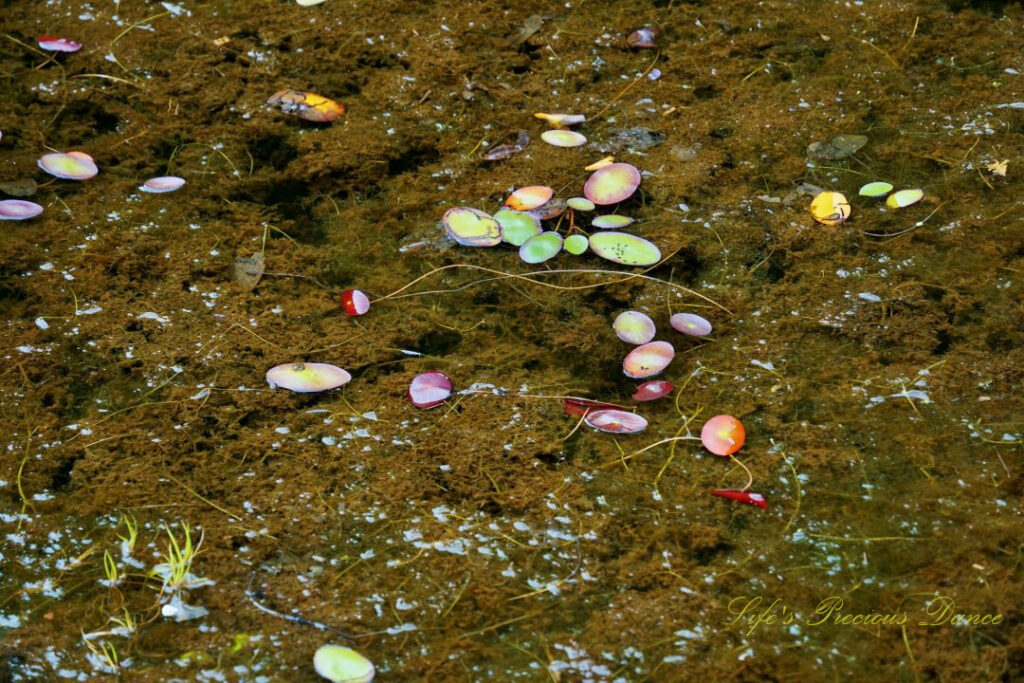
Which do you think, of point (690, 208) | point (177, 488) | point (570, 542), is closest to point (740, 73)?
point (690, 208)

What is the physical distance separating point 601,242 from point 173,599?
1.12 meters

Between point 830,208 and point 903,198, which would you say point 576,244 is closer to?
point 830,208

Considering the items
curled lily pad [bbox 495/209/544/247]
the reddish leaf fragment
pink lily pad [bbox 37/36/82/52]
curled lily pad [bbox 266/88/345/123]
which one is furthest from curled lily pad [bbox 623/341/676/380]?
pink lily pad [bbox 37/36/82/52]

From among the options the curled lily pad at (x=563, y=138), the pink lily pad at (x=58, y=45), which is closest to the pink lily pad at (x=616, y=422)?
the curled lily pad at (x=563, y=138)

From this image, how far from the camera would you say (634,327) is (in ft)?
6.14

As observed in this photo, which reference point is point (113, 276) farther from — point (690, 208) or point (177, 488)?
point (690, 208)

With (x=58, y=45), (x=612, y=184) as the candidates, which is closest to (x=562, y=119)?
(x=612, y=184)

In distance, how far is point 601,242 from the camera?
6.69 ft

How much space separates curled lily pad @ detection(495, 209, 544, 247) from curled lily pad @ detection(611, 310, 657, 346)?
0.31 meters

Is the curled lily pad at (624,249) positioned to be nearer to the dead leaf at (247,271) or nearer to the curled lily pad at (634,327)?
the curled lily pad at (634,327)

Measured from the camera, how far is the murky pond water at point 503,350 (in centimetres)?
144

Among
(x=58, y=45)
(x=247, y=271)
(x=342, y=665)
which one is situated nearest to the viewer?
(x=342, y=665)

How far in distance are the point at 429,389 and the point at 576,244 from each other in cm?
51

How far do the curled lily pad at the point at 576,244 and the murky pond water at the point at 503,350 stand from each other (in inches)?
1.1
